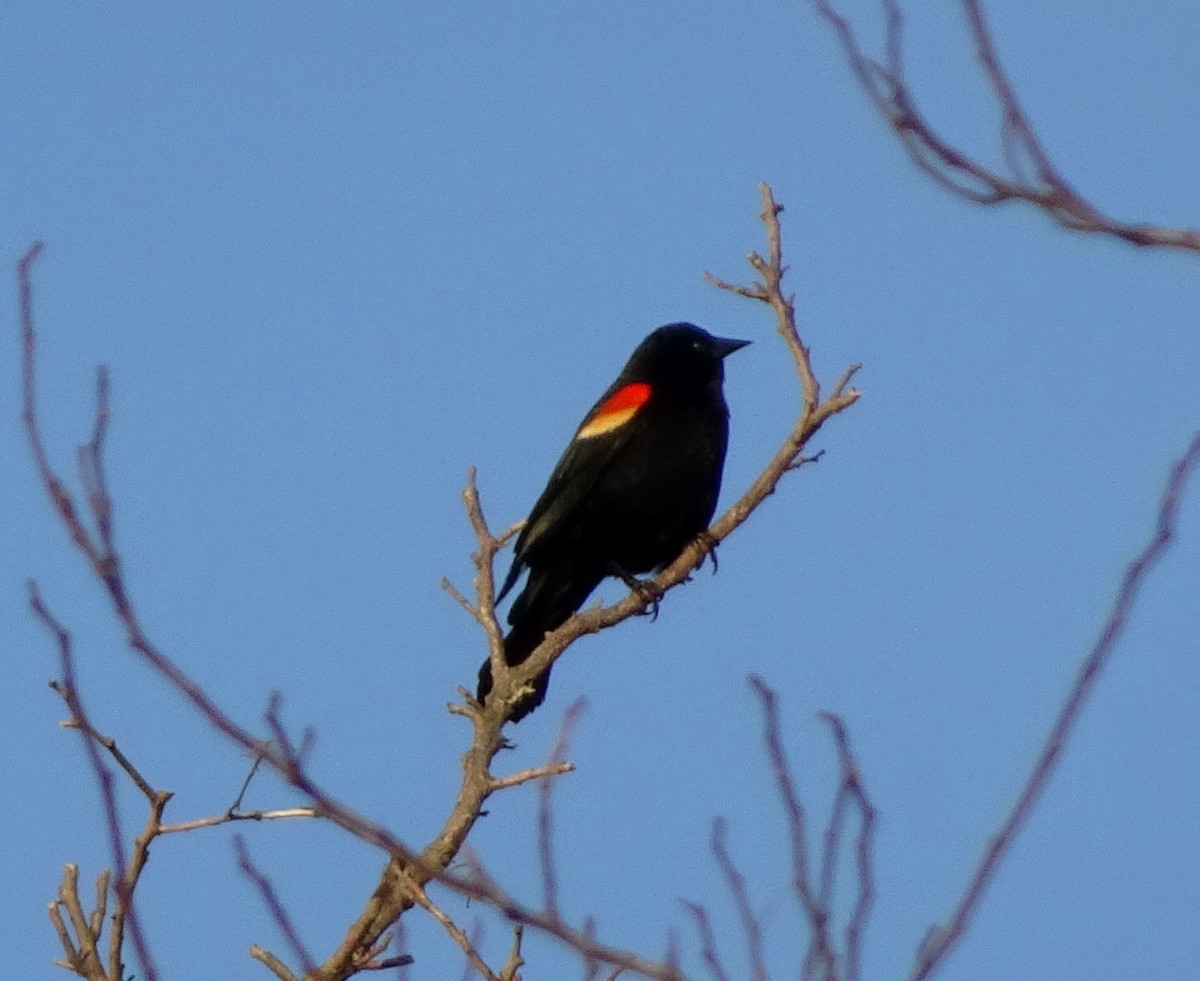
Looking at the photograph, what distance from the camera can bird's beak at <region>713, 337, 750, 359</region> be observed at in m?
6.74

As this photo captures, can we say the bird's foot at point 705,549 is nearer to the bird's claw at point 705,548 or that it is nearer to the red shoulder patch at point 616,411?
the bird's claw at point 705,548

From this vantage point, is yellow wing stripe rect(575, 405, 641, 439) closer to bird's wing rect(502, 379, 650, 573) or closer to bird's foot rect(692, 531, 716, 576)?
bird's wing rect(502, 379, 650, 573)

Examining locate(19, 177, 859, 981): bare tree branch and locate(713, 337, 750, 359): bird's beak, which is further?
locate(713, 337, 750, 359): bird's beak

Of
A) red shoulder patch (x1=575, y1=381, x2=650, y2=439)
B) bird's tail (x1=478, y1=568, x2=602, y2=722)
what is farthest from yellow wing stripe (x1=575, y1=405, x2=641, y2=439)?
bird's tail (x1=478, y1=568, x2=602, y2=722)

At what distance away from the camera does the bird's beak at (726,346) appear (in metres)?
6.74

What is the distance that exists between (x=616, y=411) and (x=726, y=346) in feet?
1.91

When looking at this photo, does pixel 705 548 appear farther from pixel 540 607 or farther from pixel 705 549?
pixel 540 607

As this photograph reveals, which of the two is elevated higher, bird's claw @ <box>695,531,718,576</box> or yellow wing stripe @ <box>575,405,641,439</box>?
yellow wing stripe @ <box>575,405,641,439</box>

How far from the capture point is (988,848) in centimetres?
175

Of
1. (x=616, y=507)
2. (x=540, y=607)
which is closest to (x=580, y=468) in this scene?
(x=616, y=507)

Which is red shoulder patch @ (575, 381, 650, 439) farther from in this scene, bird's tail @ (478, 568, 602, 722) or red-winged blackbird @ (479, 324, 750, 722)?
bird's tail @ (478, 568, 602, 722)

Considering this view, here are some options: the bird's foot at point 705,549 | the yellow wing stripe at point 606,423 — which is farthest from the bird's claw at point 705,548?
the yellow wing stripe at point 606,423

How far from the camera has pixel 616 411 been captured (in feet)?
21.2

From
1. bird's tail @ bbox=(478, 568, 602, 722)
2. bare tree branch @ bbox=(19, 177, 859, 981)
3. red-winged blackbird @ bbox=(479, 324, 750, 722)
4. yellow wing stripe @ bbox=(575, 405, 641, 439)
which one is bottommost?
bare tree branch @ bbox=(19, 177, 859, 981)
